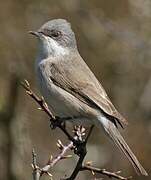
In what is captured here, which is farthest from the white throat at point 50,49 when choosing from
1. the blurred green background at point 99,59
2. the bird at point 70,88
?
the blurred green background at point 99,59

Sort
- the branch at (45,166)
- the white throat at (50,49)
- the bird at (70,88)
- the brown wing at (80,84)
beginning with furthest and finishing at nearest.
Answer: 1. the white throat at (50,49)
2. the brown wing at (80,84)
3. the bird at (70,88)
4. the branch at (45,166)

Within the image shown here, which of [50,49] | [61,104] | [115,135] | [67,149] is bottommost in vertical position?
[115,135]

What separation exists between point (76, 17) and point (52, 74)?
3186 millimetres

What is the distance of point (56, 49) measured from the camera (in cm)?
739

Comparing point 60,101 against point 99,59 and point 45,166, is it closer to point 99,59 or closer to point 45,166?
point 45,166

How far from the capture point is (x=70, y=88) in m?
6.94

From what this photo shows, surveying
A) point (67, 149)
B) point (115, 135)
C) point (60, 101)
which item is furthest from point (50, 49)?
point (67, 149)

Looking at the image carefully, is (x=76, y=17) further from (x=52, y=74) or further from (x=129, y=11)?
(x=52, y=74)

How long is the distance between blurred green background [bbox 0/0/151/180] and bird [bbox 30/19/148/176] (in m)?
1.68

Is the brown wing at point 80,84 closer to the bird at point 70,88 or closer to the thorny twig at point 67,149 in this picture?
the bird at point 70,88

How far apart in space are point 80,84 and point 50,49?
578 millimetres

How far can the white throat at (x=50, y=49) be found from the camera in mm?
7184

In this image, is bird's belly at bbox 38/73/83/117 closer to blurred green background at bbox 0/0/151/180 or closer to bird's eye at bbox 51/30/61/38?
bird's eye at bbox 51/30/61/38

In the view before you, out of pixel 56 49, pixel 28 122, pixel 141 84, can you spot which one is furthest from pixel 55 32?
pixel 141 84
